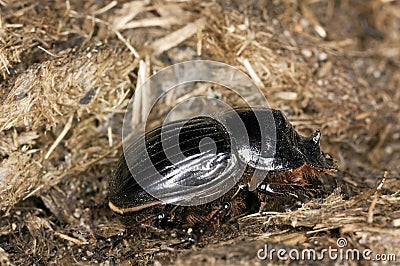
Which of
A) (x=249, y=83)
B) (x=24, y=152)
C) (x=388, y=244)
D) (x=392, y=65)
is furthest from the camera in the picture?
(x=392, y=65)

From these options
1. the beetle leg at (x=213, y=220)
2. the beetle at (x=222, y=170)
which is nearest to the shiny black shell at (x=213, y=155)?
the beetle at (x=222, y=170)

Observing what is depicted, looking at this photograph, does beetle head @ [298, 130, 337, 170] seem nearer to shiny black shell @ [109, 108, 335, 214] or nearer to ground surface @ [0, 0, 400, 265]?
shiny black shell @ [109, 108, 335, 214]

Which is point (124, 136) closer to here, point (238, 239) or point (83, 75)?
point (83, 75)

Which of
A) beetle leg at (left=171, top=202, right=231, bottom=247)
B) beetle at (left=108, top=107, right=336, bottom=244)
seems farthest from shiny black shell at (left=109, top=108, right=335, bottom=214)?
beetle leg at (left=171, top=202, right=231, bottom=247)

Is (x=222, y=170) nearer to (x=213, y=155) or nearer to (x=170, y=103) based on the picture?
(x=213, y=155)

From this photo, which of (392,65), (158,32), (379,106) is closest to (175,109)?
(158,32)

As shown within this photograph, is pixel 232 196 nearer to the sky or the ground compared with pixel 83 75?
nearer to the ground

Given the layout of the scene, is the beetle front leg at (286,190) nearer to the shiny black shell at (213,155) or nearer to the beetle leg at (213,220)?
the shiny black shell at (213,155)
